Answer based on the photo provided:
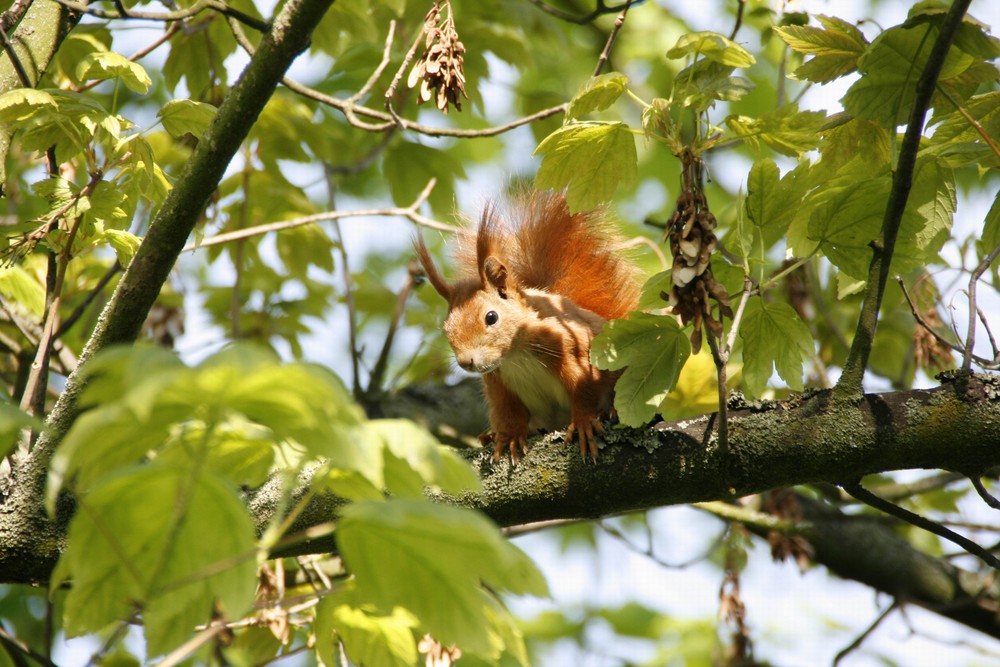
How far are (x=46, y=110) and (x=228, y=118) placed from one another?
46 centimetres

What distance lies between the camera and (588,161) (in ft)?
6.90

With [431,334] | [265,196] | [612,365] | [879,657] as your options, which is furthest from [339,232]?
[879,657]

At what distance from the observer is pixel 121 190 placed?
7.51ft

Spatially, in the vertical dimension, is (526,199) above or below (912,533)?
above

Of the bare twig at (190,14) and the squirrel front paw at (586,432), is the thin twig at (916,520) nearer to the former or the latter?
the squirrel front paw at (586,432)

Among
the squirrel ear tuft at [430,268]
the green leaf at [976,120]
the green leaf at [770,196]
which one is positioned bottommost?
the green leaf at [770,196]

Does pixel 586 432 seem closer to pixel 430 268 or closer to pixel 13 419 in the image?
pixel 430 268

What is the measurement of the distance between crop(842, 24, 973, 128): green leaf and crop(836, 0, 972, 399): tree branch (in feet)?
0.27

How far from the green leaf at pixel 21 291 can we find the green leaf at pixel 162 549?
1.72 metres

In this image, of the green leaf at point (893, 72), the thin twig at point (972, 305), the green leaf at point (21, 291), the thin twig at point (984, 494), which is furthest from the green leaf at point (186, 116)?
the thin twig at point (984, 494)

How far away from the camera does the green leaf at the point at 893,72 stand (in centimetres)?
186

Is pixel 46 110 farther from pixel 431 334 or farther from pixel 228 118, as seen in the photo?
pixel 431 334

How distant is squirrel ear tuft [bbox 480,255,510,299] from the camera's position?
10.8 feet

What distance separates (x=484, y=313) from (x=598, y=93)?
50.3 inches
